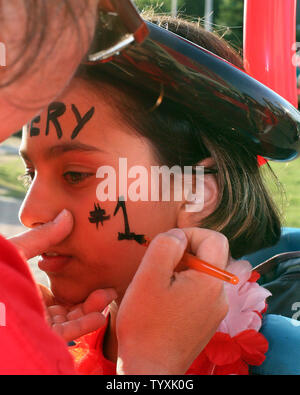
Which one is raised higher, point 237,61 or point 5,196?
point 237,61

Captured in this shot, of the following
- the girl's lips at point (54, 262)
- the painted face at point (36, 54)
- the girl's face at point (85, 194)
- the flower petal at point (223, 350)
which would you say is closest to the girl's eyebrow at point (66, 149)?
the girl's face at point (85, 194)

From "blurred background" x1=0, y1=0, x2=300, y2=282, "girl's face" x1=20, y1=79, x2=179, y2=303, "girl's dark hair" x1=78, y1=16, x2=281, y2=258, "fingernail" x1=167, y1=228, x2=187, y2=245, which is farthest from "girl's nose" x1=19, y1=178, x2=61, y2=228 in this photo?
"blurred background" x1=0, y1=0, x2=300, y2=282

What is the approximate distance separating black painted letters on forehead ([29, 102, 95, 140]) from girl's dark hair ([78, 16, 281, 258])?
75 mm

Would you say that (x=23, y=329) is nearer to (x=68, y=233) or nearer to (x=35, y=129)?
(x=68, y=233)

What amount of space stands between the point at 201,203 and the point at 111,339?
443 millimetres

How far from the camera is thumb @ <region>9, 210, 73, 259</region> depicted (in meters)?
1.18

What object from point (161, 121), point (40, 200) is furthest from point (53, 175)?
point (161, 121)

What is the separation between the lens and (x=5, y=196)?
5.39 metres

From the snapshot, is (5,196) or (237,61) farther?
(5,196)

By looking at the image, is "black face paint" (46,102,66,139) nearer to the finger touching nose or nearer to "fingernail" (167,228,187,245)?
the finger touching nose

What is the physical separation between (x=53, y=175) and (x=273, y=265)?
0.74 meters

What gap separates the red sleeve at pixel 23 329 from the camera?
1.95 ft
